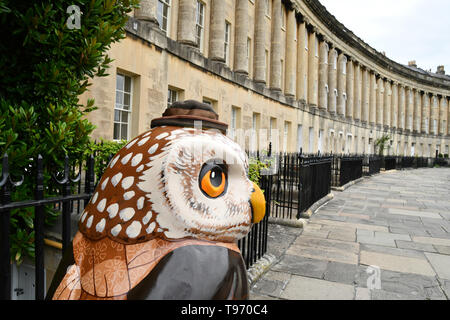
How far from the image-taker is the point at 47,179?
123 inches

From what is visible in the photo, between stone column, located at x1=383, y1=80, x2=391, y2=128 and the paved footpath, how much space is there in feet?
135

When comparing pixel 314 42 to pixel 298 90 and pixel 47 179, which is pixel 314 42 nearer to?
pixel 298 90

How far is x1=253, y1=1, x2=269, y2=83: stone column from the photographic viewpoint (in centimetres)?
1875

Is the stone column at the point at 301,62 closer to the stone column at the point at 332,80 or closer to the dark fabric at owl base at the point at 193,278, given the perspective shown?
the stone column at the point at 332,80

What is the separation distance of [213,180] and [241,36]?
16.9 metres

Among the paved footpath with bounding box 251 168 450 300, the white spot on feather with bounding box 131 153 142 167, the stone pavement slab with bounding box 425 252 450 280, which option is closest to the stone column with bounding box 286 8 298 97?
Result: the paved footpath with bounding box 251 168 450 300

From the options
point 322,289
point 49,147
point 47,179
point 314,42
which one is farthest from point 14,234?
point 314,42

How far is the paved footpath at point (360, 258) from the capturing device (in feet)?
11.8

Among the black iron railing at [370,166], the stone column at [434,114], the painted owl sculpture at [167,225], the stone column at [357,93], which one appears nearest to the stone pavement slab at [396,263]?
the painted owl sculpture at [167,225]

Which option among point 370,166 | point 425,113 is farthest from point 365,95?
point 425,113

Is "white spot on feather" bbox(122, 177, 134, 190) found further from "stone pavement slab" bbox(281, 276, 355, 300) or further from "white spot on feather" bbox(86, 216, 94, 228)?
"stone pavement slab" bbox(281, 276, 355, 300)

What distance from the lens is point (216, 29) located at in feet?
47.8
